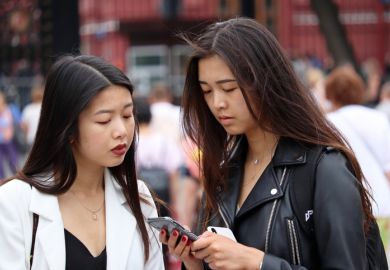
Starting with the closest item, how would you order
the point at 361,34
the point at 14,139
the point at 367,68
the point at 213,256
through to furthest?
the point at 213,256, the point at 14,139, the point at 367,68, the point at 361,34

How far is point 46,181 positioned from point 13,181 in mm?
113

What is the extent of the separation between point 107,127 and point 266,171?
55 cm

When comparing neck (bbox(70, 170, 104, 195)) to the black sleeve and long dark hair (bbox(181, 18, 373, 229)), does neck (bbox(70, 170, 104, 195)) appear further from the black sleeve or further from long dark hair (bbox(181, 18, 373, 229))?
the black sleeve

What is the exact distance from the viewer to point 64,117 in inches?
123

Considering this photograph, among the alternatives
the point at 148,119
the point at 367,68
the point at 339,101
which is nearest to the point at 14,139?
the point at 367,68

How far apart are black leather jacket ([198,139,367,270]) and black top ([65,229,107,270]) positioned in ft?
1.53

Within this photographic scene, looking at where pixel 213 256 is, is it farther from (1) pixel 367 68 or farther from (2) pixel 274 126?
(1) pixel 367 68

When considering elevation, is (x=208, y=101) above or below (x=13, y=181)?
above

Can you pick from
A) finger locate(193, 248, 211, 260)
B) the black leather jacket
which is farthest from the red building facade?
finger locate(193, 248, 211, 260)

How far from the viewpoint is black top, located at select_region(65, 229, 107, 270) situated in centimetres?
305

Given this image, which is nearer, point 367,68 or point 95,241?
point 95,241

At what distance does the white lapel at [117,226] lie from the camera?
3.10 meters

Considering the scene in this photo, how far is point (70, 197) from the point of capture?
322cm

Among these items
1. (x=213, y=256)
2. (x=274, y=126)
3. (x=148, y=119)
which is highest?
(x=274, y=126)
